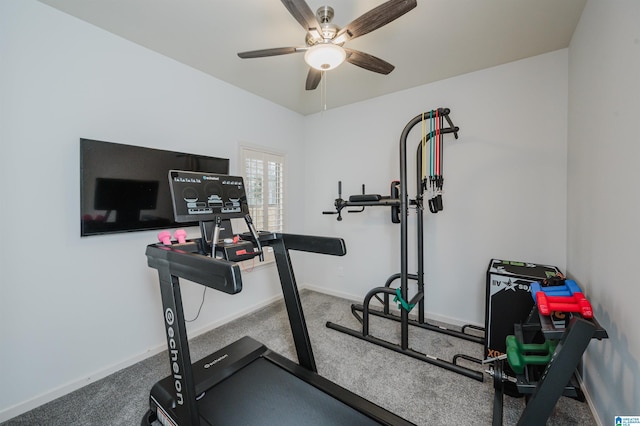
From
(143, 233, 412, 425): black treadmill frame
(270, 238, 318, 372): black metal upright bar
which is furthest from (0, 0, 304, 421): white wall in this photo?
(270, 238, 318, 372): black metal upright bar

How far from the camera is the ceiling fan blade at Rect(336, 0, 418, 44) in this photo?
1.32m

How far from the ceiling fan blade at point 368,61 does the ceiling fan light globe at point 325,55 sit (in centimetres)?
14

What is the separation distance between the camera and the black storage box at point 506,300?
1981 millimetres

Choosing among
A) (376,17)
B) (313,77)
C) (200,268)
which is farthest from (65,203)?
(376,17)

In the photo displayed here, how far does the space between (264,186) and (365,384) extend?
2.42m

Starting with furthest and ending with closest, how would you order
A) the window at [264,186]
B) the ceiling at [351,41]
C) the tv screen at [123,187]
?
the window at [264,186], the tv screen at [123,187], the ceiling at [351,41]

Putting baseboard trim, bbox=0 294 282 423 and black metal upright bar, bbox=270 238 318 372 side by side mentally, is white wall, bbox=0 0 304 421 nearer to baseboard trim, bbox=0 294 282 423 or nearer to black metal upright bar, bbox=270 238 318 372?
baseboard trim, bbox=0 294 282 423

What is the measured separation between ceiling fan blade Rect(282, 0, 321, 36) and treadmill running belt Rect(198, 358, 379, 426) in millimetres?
2169

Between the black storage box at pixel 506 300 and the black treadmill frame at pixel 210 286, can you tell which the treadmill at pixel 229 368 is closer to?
the black treadmill frame at pixel 210 286

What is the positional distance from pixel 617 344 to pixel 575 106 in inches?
69.1

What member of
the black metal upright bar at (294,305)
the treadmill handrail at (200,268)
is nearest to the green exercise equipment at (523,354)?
the black metal upright bar at (294,305)

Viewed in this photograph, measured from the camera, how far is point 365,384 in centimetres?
192

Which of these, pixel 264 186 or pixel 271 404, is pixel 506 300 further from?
pixel 264 186

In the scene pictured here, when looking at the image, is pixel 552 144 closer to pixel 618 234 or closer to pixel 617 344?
pixel 618 234
